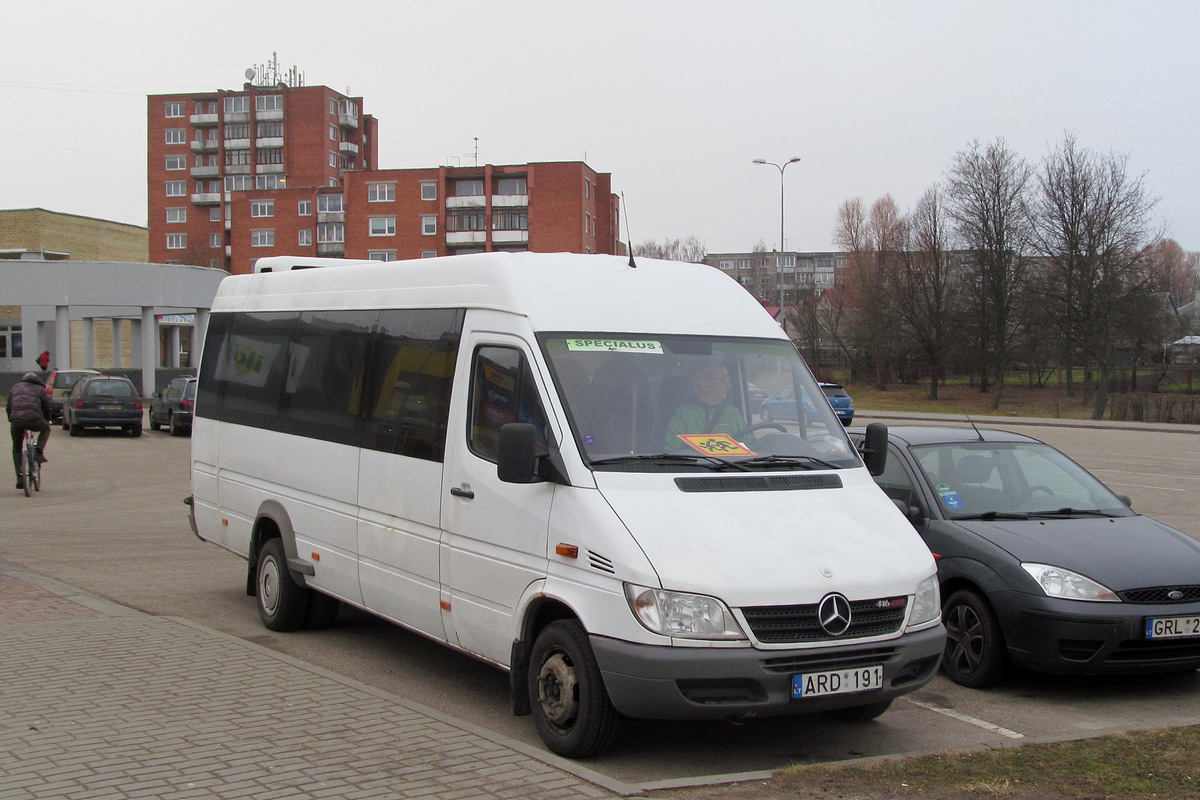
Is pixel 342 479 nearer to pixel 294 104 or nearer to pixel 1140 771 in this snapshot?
pixel 1140 771

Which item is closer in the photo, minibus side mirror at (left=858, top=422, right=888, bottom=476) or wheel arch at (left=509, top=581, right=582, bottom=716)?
wheel arch at (left=509, top=581, right=582, bottom=716)

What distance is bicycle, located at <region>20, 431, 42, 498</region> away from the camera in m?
16.8

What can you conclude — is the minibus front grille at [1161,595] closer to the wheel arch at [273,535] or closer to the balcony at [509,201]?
the wheel arch at [273,535]

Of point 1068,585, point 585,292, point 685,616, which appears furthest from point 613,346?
point 1068,585

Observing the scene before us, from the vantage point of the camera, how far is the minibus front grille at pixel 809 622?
4918 mm

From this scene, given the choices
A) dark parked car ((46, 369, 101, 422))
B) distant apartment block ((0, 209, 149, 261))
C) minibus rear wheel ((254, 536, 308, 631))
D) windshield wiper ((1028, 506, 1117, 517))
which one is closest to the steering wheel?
windshield wiper ((1028, 506, 1117, 517))

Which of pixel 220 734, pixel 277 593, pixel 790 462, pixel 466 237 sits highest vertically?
pixel 466 237

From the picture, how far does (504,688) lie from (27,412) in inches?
503

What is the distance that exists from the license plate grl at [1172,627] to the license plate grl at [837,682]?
7.15 ft

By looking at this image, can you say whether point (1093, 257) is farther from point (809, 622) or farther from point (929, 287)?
point (809, 622)

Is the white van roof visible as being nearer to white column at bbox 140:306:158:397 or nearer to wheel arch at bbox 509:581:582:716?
wheel arch at bbox 509:581:582:716

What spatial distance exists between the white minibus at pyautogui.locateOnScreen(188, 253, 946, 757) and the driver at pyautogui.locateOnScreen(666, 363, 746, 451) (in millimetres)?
16

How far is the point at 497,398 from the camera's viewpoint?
235 inches

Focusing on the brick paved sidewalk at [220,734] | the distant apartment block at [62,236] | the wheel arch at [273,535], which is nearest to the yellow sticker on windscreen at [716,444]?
the brick paved sidewalk at [220,734]
